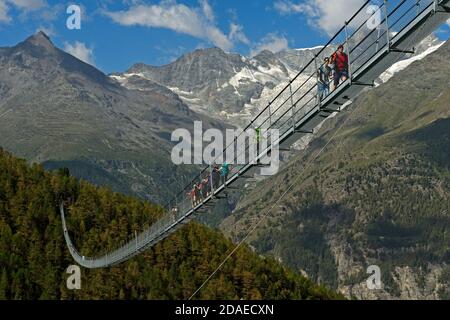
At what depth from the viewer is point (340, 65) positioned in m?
37.3

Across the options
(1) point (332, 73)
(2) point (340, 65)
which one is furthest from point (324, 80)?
(2) point (340, 65)

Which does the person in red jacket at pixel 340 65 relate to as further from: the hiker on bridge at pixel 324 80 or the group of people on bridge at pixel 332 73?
the hiker on bridge at pixel 324 80

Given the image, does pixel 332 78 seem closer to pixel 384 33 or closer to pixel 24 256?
pixel 384 33

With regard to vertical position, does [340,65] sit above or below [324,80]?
above

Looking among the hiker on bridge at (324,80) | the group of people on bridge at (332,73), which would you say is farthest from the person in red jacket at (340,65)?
the hiker on bridge at (324,80)

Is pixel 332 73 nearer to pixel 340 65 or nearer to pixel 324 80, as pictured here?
pixel 340 65

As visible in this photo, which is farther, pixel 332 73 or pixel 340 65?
pixel 332 73

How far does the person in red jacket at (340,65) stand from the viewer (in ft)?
122

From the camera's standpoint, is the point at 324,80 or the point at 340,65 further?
the point at 324,80

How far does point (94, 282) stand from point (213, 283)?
36.8 m

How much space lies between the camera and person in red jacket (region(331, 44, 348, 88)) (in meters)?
37.2

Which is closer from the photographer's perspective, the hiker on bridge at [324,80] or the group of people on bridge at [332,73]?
the group of people on bridge at [332,73]

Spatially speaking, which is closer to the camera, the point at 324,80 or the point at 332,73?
the point at 332,73
